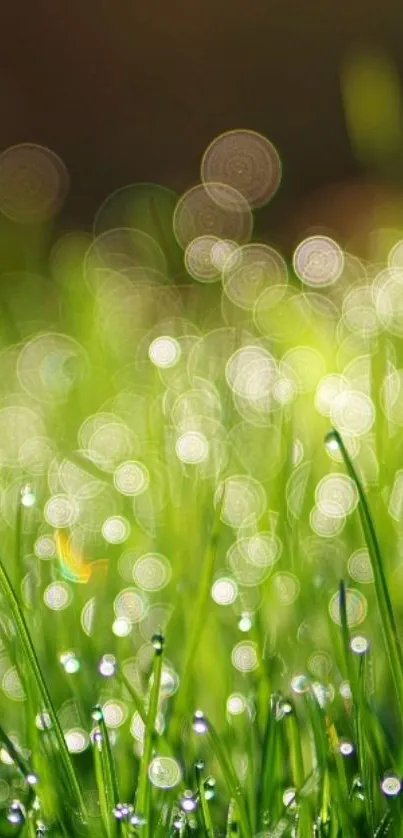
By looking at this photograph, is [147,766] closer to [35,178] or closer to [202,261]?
[202,261]

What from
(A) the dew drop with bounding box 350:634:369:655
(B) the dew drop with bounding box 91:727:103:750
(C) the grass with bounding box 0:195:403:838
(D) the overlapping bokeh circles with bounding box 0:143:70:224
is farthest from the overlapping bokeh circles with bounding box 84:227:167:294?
(B) the dew drop with bounding box 91:727:103:750

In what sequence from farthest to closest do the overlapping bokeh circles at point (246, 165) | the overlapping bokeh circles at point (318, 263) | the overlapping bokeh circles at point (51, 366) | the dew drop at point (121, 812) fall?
1. the overlapping bokeh circles at point (246, 165)
2. the overlapping bokeh circles at point (318, 263)
3. the overlapping bokeh circles at point (51, 366)
4. the dew drop at point (121, 812)

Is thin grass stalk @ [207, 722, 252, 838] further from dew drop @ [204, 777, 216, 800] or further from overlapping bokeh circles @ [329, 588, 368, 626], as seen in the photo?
overlapping bokeh circles @ [329, 588, 368, 626]

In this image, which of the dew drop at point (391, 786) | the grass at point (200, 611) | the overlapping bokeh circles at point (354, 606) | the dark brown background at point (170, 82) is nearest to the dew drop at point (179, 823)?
the grass at point (200, 611)

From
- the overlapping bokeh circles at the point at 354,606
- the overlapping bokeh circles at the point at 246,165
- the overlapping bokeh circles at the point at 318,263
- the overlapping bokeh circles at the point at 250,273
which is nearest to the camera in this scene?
the overlapping bokeh circles at the point at 354,606

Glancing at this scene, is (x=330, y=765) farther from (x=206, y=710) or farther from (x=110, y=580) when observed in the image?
(x=110, y=580)

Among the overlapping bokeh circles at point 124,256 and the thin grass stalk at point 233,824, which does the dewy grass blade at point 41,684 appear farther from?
the overlapping bokeh circles at point 124,256

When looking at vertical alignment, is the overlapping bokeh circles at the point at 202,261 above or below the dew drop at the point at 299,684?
above
